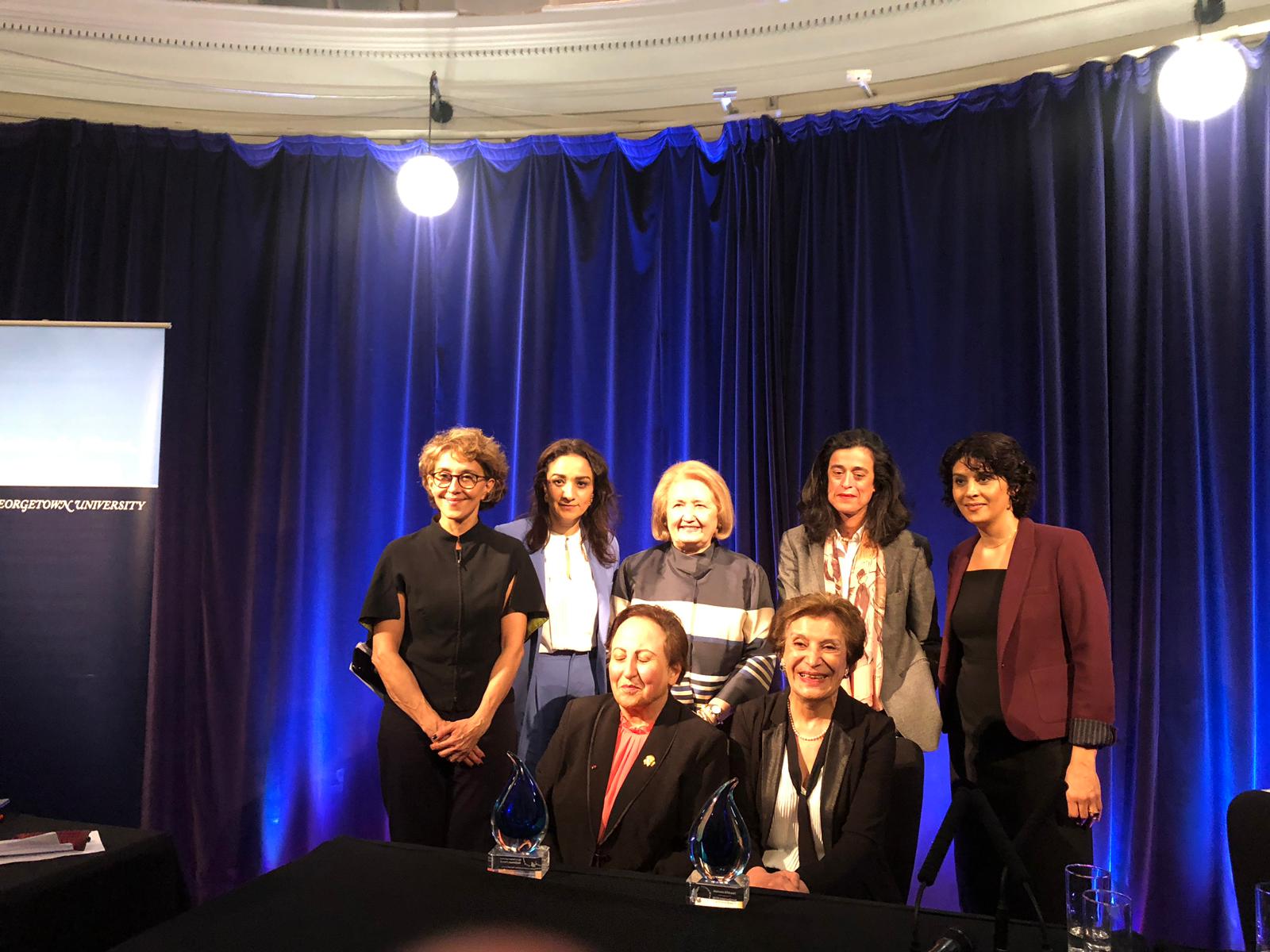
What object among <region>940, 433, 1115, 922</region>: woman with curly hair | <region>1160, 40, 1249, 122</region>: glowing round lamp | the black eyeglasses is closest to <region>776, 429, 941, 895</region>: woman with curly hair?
<region>940, 433, 1115, 922</region>: woman with curly hair

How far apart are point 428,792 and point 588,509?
1036 millimetres

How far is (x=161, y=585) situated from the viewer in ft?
14.4

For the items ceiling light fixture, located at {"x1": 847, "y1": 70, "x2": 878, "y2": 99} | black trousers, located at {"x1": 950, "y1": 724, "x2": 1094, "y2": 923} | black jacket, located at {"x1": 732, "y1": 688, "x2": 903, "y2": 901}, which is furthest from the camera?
ceiling light fixture, located at {"x1": 847, "y1": 70, "x2": 878, "y2": 99}

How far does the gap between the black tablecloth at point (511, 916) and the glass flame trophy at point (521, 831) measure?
0.09 ft

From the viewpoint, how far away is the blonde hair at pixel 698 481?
3.16 m

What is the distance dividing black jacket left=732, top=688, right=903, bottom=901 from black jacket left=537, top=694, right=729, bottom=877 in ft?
0.28

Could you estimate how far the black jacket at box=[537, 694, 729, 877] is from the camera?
7.32 ft

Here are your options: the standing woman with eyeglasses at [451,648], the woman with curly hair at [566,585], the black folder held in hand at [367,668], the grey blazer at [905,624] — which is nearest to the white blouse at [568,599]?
the woman with curly hair at [566,585]

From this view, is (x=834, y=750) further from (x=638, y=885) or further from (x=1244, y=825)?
(x=1244, y=825)

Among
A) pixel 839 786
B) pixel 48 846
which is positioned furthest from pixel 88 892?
pixel 839 786

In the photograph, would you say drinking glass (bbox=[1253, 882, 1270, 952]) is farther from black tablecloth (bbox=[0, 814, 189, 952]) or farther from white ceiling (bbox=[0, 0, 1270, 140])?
→ white ceiling (bbox=[0, 0, 1270, 140])

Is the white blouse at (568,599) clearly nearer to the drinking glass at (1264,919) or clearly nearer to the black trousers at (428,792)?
the black trousers at (428,792)

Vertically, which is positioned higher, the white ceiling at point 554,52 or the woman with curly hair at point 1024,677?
the white ceiling at point 554,52

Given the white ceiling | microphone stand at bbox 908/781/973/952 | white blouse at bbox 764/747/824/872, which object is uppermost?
the white ceiling
